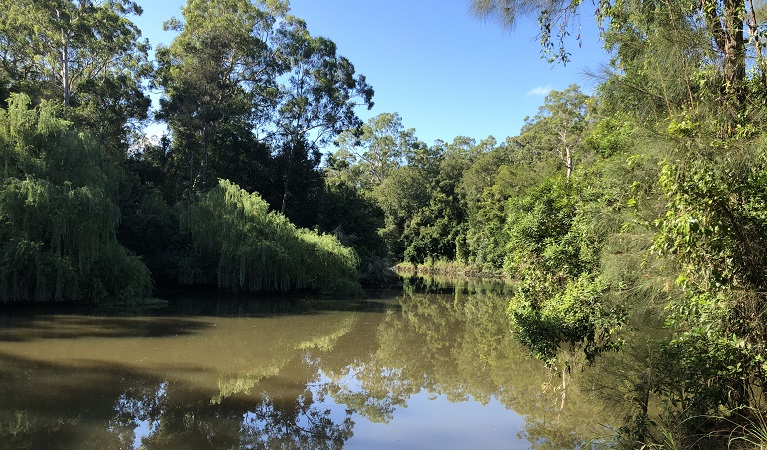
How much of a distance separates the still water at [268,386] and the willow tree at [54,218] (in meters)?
1.12

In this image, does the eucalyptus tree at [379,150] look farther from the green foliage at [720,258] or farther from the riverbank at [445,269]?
the green foliage at [720,258]

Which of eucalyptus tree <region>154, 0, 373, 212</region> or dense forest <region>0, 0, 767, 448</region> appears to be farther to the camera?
eucalyptus tree <region>154, 0, 373, 212</region>

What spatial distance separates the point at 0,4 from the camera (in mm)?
22859

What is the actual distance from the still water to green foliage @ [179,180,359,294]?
483 centimetres

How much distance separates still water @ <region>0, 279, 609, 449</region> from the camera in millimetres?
6598

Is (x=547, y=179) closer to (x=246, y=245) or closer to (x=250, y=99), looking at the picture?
(x=246, y=245)

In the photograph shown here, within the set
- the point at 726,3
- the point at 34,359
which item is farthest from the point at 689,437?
the point at 34,359

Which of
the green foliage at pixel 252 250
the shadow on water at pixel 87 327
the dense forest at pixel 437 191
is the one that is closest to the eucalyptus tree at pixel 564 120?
the dense forest at pixel 437 191

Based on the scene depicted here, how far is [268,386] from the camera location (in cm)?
908

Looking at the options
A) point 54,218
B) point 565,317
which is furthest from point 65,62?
point 565,317

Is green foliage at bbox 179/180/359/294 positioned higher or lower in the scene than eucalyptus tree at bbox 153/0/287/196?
lower

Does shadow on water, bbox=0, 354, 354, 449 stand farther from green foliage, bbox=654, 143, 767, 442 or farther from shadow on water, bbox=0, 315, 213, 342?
green foliage, bbox=654, 143, 767, 442

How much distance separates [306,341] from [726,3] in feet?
36.7

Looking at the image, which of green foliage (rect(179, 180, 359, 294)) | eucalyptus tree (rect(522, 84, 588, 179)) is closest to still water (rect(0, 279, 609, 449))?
green foliage (rect(179, 180, 359, 294))
